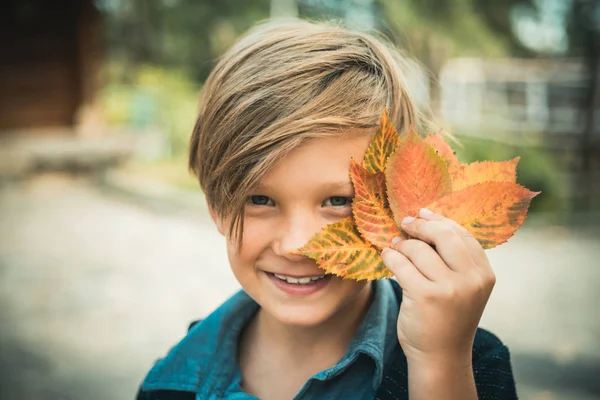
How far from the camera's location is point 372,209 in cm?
100

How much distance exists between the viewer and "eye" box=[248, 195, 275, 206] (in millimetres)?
1118

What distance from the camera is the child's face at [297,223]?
105 cm

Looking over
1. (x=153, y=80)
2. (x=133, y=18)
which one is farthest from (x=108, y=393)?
(x=133, y=18)

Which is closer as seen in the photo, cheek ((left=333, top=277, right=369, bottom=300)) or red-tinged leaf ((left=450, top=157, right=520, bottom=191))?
red-tinged leaf ((left=450, top=157, right=520, bottom=191))

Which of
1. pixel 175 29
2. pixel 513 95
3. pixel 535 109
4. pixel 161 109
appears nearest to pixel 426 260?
pixel 161 109

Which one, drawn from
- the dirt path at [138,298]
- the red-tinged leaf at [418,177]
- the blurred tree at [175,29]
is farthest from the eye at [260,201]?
the blurred tree at [175,29]

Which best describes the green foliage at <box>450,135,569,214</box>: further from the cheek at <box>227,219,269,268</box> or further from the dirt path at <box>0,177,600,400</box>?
the cheek at <box>227,219,269,268</box>

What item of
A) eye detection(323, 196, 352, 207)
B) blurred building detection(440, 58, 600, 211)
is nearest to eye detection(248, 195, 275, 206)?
eye detection(323, 196, 352, 207)

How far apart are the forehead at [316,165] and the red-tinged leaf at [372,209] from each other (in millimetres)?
40

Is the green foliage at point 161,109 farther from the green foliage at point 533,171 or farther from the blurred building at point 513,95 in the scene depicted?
the green foliage at point 533,171

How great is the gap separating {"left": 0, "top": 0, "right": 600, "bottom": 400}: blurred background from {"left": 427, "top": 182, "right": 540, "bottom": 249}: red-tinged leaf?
321mm

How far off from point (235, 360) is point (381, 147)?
0.67 metres

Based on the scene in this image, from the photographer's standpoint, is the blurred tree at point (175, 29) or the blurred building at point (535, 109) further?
the blurred tree at point (175, 29)

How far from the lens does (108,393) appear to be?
11.0 ft
